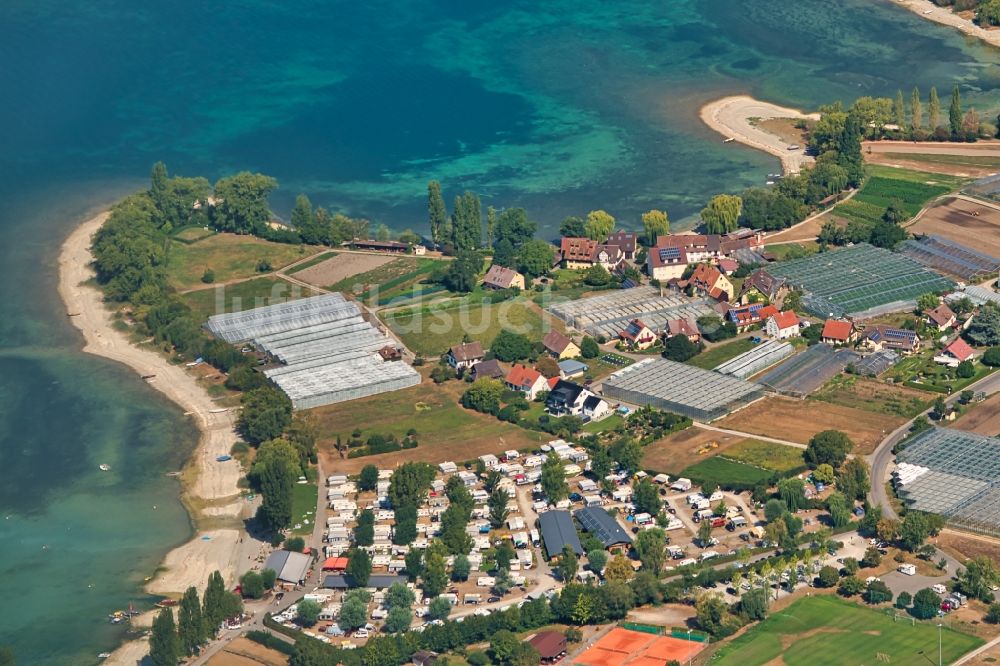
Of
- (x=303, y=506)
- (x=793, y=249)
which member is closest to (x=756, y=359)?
(x=793, y=249)

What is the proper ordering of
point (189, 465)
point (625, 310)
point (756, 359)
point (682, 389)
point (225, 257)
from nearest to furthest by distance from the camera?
point (189, 465) < point (682, 389) < point (756, 359) < point (625, 310) < point (225, 257)

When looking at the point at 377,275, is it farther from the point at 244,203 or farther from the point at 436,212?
the point at 244,203

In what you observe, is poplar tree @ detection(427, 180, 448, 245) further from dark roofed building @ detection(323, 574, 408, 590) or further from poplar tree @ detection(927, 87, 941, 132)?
dark roofed building @ detection(323, 574, 408, 590)

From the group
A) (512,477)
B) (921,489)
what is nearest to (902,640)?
(921,489)

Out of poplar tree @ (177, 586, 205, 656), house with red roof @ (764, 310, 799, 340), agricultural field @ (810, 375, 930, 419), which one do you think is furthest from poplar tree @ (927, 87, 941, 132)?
poplar tree @ (177, 586, 205, 656)

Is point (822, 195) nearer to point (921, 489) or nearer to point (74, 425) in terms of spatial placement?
point (921, 489)

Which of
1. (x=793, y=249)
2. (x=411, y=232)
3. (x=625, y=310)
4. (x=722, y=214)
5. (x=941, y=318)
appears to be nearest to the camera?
(x=941, y=318)

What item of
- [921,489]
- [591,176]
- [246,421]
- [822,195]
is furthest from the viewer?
[591,176]
